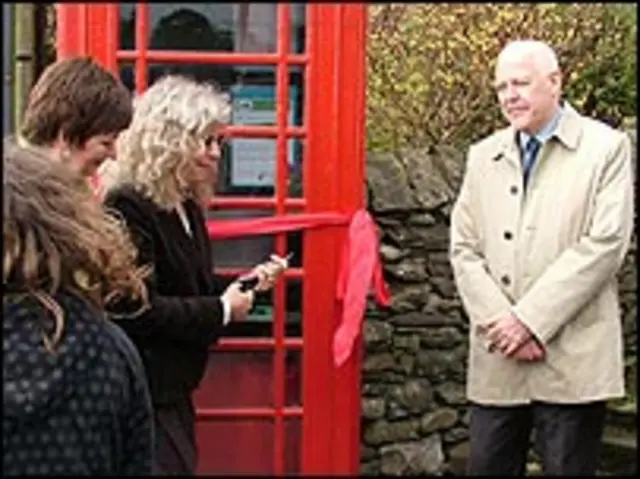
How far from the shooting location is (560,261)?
3.79 meters

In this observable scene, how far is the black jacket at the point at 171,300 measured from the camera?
Answer: 3227 mm

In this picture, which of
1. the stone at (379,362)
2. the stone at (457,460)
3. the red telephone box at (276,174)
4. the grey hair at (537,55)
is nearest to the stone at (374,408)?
the stone at (379,362)

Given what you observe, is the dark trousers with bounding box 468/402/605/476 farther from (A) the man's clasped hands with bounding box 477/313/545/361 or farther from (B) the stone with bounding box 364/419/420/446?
(B) the stone with bounding box 364/419/420/446

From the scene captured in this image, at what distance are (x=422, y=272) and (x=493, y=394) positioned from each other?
6.72 feet

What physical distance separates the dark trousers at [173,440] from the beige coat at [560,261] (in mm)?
902

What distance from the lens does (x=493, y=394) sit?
3.95 m

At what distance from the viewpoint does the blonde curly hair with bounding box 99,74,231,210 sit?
3.27 m

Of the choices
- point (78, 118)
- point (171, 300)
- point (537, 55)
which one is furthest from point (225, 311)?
point (537, 55)

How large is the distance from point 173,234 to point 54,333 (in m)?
1.16

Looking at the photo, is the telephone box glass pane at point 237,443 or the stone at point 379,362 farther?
the stone at point 379,362

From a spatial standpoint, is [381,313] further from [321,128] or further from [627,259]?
[321,128]

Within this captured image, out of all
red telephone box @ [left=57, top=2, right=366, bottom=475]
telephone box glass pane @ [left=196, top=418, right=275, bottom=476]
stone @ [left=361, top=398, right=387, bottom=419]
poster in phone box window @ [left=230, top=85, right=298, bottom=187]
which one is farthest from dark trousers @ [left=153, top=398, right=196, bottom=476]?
stone @ [left=361, top=398, right=387, bottom=419]

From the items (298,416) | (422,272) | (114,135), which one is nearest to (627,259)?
(422,272)

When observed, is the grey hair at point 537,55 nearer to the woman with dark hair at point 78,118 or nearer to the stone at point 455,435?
the woman with dark hair at point 78,118
